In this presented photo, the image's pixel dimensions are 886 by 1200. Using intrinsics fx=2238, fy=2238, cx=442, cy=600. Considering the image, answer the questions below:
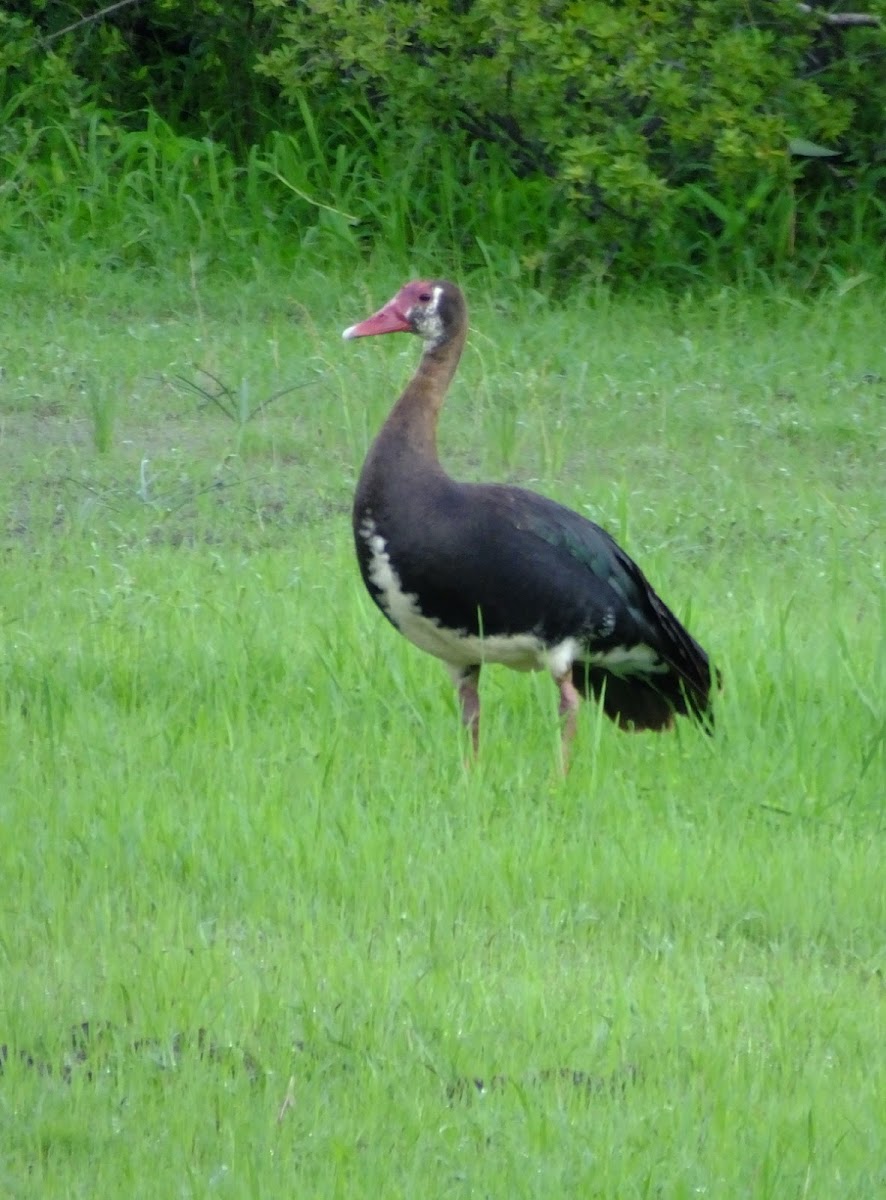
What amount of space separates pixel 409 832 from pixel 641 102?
590cm

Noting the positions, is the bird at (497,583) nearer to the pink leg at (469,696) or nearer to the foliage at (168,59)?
the pink leg at (469,696)

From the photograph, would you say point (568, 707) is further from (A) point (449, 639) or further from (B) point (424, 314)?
(B) point (424, 314)

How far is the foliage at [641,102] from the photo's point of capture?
899 centimetres

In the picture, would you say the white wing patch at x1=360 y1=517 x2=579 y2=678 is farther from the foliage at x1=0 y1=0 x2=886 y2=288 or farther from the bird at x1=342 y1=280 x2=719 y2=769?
the foliage at x1=0 y1=0 x2=886 y2=288

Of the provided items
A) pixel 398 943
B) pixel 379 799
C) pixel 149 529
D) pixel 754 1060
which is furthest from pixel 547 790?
pixel 149 529

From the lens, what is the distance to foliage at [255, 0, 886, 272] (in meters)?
8.99

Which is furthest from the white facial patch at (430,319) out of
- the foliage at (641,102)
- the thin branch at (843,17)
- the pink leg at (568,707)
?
the thin branch at (843,17)

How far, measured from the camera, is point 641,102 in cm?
970

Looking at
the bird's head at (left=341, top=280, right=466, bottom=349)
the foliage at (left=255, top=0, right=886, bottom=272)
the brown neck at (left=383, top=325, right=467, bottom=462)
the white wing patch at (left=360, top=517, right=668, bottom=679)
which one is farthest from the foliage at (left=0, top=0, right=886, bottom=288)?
the white wing patch at (left=360, top=517, right=668, bottom=679)

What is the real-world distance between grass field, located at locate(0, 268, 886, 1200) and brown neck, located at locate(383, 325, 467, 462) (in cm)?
67

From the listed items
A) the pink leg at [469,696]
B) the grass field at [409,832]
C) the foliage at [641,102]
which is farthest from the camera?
the foliage at [641,102]

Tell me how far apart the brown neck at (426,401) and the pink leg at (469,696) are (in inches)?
A: 20.5

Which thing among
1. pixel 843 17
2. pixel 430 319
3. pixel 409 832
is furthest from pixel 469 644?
pixel 843 17

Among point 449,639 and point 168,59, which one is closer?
point 449,639
